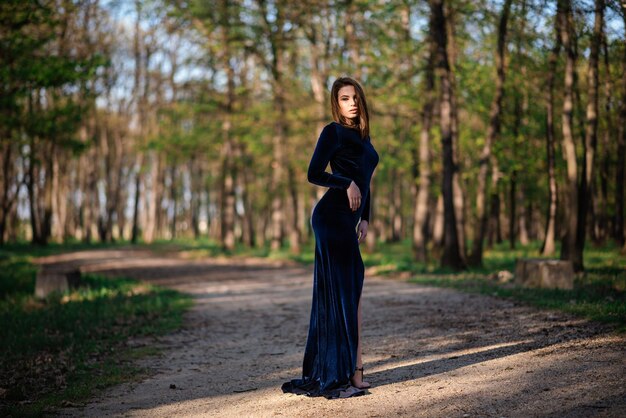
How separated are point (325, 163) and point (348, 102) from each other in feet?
1.66

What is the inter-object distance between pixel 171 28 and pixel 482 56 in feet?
40.2

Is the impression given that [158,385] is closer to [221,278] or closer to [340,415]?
[340,415]

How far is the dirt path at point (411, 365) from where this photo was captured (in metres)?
4.50

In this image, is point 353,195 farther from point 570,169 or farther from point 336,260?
point 570,169

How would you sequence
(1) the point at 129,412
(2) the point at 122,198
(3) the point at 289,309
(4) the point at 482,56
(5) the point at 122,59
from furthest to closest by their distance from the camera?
(2) the point at 122,198 → (5) the point at 122,59 → (4) the point at 482,56 → (3) the point at 289,309 → (1) the point at 129,412

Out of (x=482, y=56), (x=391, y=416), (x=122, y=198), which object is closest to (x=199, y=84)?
(x=482, y=56)

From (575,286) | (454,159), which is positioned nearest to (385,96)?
(454,159)

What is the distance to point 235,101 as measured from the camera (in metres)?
29.8

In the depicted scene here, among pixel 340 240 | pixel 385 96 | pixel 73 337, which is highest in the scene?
pixel 385 96

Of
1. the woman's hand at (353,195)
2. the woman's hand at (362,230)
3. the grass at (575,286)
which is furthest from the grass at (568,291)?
the woman's hand at (353,195)

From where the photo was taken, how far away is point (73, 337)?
8.52 metres

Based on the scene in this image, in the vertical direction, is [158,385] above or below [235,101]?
below

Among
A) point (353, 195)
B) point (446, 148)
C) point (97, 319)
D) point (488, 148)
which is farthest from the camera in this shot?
point (488, 148)

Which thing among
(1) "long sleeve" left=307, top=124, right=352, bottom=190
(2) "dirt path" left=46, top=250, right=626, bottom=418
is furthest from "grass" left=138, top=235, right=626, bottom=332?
(1) "long sleeve" left=307, top=124, right=352, bottom=190
